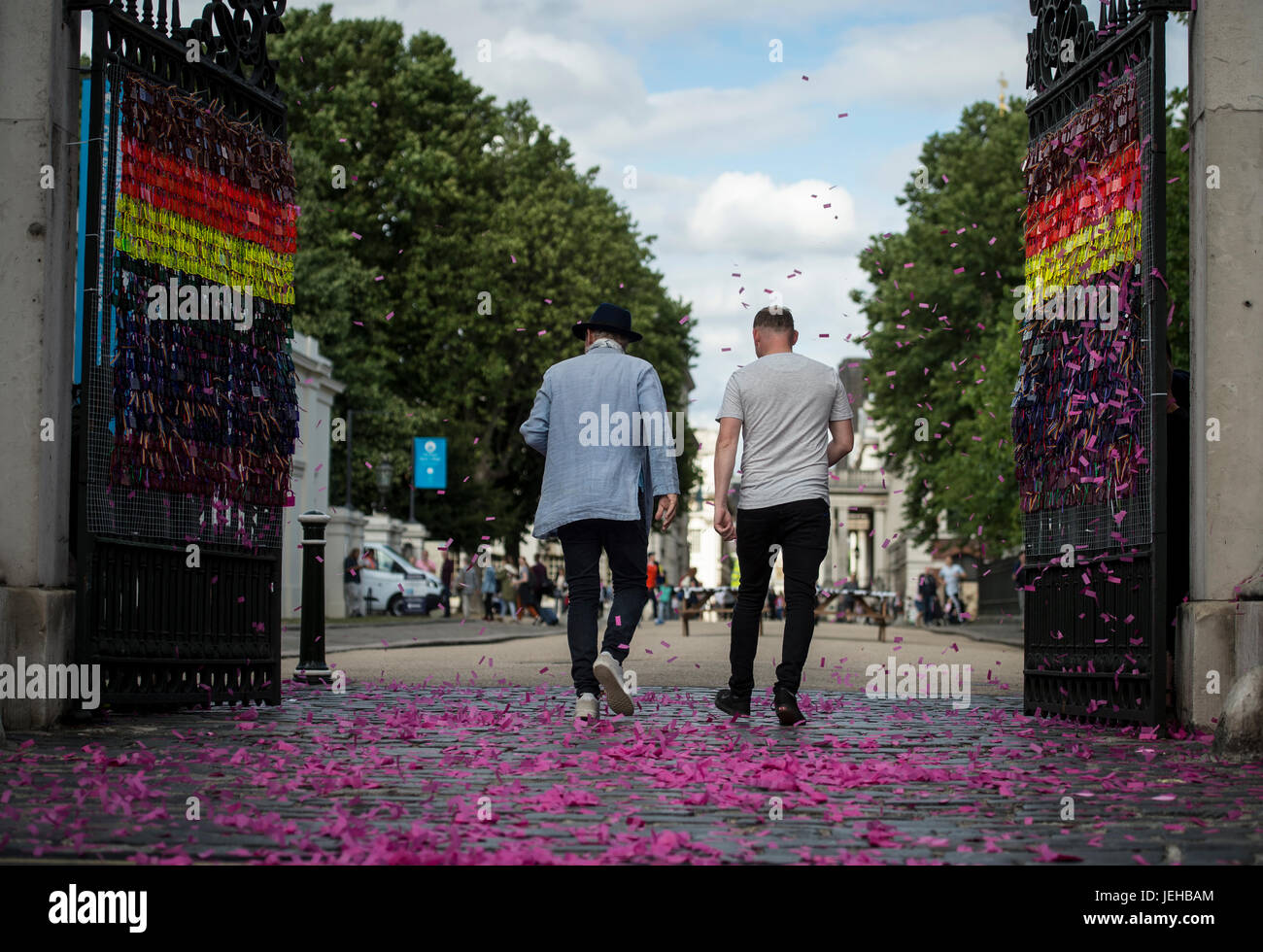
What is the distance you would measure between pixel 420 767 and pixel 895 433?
40.8 metres

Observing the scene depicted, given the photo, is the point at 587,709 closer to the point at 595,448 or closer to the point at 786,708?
the point at 786,708

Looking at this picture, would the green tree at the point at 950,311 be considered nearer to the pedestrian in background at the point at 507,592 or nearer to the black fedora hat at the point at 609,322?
the pedestrian in background at the point at 507,592

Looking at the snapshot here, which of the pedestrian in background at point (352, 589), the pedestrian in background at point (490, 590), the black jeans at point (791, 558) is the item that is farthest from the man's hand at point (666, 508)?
the pedestrian in background at point (490, 590)

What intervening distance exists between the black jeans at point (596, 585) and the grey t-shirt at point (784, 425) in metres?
0.67

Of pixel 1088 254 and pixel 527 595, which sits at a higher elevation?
pixel 1088 254

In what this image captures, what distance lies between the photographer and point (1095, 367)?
29.3ft

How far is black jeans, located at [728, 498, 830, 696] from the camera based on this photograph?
347 inches

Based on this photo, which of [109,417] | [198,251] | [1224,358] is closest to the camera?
[1224,358]

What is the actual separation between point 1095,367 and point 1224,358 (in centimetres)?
83

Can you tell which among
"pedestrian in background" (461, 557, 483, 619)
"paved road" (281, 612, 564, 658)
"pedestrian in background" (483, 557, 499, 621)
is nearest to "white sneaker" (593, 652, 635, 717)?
"paved road" (281, 612, 564, 658)

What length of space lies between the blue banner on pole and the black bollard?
1101 inches

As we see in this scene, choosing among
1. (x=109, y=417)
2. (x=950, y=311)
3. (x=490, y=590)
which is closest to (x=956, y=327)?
(x=950, y=311)

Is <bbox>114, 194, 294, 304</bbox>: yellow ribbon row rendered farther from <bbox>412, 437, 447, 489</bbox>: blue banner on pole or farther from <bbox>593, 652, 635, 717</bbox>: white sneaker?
<bbox>412, 437, 447, 489</bbox>: blue banner on pole

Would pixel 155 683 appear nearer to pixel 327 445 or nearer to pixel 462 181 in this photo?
pixel 327 445
